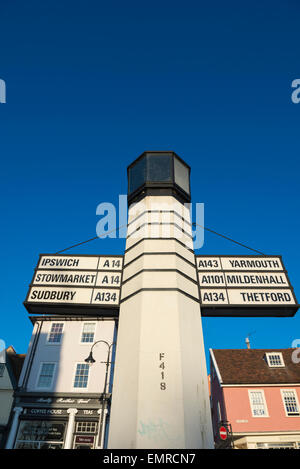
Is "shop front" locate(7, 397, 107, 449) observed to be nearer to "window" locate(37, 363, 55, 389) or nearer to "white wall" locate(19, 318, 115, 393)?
"white wall" locate(19, 318, 115, 393)

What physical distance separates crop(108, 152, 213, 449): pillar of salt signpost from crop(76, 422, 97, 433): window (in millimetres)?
19830

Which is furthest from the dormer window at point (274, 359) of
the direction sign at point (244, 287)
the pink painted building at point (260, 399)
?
the direction sign at point (244, 287)

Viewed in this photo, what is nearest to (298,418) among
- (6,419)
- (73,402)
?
(73,402)

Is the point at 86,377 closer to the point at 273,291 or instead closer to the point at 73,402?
the point at 73,402

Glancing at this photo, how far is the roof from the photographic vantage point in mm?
25344

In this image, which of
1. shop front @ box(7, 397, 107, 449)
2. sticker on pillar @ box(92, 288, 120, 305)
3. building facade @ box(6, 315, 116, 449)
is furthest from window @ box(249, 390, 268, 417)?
sticker on pillar @ box(92, 288, 120, 305)

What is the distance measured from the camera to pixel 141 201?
9.12 m

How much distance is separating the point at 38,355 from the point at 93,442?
27.5ft

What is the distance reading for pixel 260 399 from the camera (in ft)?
79.9

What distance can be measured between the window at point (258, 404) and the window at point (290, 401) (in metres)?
1.68

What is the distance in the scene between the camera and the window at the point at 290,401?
23.5 meters

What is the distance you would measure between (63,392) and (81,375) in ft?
5.87

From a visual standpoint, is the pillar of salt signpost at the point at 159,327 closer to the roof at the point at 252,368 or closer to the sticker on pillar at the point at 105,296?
the sticker on pillar at the point at 105,296

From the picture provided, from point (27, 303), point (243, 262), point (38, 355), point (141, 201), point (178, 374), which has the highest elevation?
point (38, 355)
